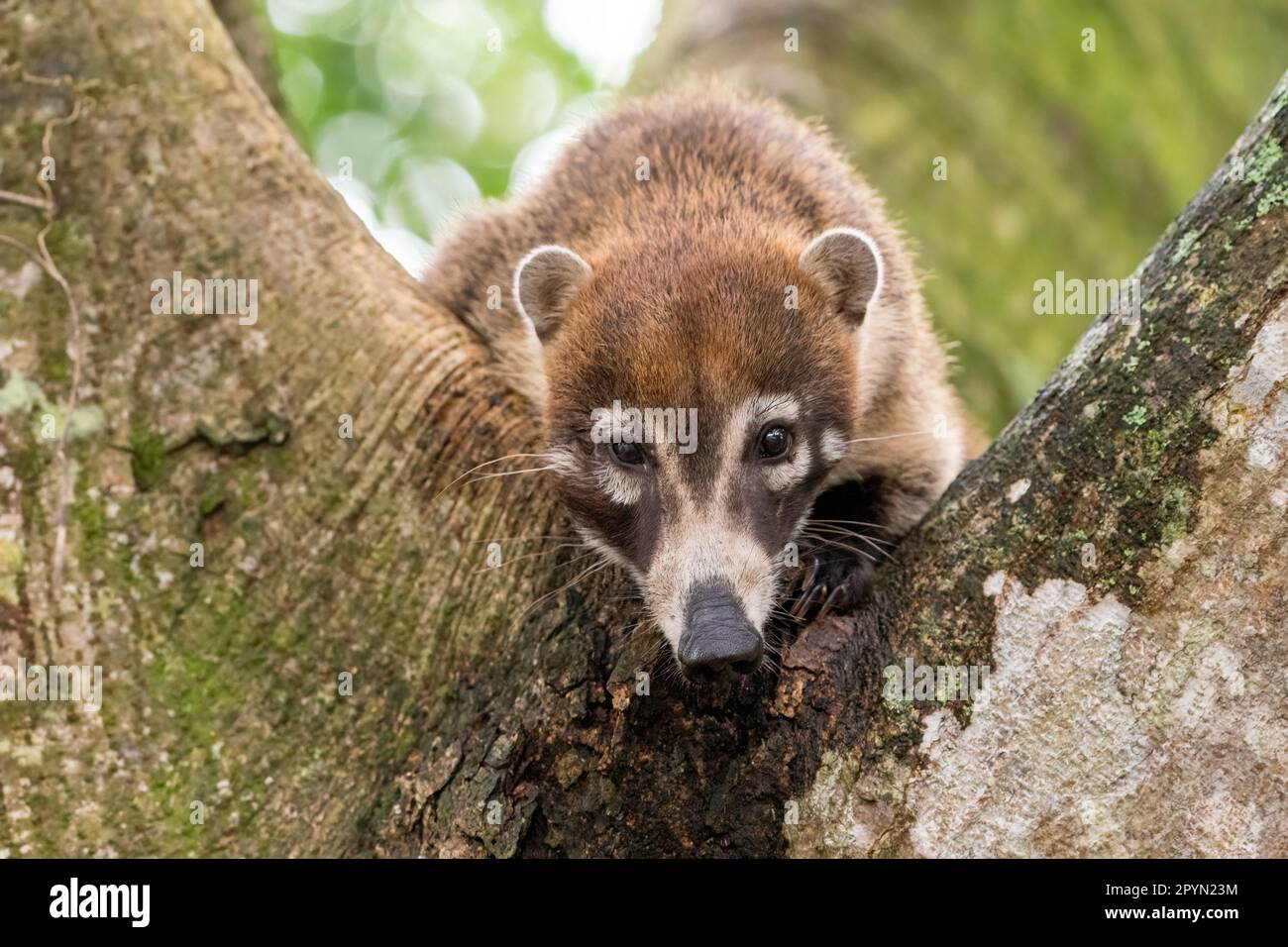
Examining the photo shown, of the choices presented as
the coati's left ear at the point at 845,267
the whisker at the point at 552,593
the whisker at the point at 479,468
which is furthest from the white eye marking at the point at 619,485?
the coati's left ear at the point at 845,267

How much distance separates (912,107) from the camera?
8.87 metres

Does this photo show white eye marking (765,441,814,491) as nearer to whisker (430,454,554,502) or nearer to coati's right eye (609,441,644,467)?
coati's right eye (609,441,644,467)

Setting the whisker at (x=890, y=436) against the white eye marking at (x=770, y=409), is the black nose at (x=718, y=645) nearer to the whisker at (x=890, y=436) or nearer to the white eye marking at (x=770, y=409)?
the white eye marking at (x=770, y=409)

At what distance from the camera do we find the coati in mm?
4590

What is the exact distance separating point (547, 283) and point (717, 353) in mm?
978

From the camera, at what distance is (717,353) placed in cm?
460

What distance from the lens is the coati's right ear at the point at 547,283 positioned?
5070 millimetres

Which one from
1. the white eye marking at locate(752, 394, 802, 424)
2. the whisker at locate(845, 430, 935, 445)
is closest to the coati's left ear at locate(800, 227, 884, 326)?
the whisker at locate(845, 430, 935, 445)

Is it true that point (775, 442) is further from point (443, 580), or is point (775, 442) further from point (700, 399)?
point (443, 580)

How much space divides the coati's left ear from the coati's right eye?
1.09m

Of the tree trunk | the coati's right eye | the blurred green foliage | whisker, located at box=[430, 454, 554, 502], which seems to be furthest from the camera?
the blurred green foliage

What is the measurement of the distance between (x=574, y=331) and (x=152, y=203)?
1.70m
